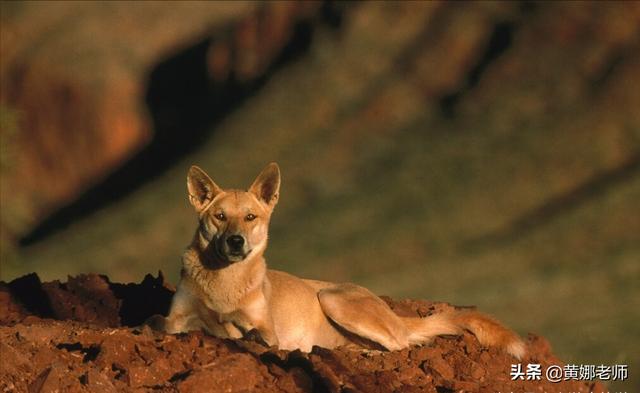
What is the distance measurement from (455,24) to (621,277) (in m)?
27.2

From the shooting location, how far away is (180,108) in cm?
8756

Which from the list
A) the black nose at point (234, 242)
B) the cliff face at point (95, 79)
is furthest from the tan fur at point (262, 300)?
the cliff face at point (95, 79)

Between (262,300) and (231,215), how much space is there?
765 mm

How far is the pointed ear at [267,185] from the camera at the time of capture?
1139 centimetres

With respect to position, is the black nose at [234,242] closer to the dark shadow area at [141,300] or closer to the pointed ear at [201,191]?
the pointed ear at [201,191]

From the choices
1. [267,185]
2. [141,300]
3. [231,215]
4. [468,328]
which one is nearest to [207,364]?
[231,215]

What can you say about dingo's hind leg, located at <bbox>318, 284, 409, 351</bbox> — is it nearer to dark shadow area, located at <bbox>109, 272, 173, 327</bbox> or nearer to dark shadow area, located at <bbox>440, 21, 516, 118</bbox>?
dark shadow area, located at <bbox>109, 272, 173, 327</bbox>

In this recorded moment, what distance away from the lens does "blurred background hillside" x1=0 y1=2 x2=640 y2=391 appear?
4788 centimetres

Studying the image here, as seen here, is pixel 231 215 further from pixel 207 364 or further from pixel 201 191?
pixel 207 364

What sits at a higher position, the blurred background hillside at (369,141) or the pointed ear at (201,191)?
the blurred background hillside at (369,141)

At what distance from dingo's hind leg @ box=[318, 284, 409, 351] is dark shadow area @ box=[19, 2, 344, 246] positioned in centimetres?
5831

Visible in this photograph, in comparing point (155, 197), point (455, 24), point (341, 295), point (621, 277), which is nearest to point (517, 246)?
point (621, 277)

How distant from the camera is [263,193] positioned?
11.5 meters

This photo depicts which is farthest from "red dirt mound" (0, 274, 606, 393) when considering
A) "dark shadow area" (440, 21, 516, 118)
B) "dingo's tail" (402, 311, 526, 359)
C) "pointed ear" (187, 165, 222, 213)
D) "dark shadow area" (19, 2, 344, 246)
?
"dark shadow area" (19, 2, 344, 246)
